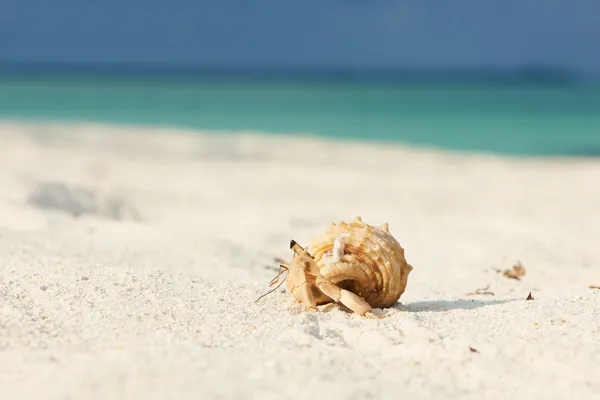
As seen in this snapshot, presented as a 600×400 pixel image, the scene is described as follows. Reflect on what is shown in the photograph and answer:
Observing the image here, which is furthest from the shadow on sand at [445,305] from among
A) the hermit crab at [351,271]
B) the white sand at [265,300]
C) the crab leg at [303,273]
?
the crab leg at [303,273]

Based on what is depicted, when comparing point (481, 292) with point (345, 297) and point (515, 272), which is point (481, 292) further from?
point (345, 297)

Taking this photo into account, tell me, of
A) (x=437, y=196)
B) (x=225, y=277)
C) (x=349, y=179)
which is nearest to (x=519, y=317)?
(x=225, y=277)

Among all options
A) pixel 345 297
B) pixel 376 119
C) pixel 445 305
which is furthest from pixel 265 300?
pixel 376 119

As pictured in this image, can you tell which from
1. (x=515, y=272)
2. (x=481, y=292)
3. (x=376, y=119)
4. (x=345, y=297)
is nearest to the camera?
(x=345, y=297)

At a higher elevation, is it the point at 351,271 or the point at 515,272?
the point at 351,271

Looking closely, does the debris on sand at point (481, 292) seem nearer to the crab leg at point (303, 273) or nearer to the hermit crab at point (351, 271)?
the hermit crab at point (351, 271)

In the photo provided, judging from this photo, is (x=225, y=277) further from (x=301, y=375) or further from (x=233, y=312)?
(x=301, y=375)
